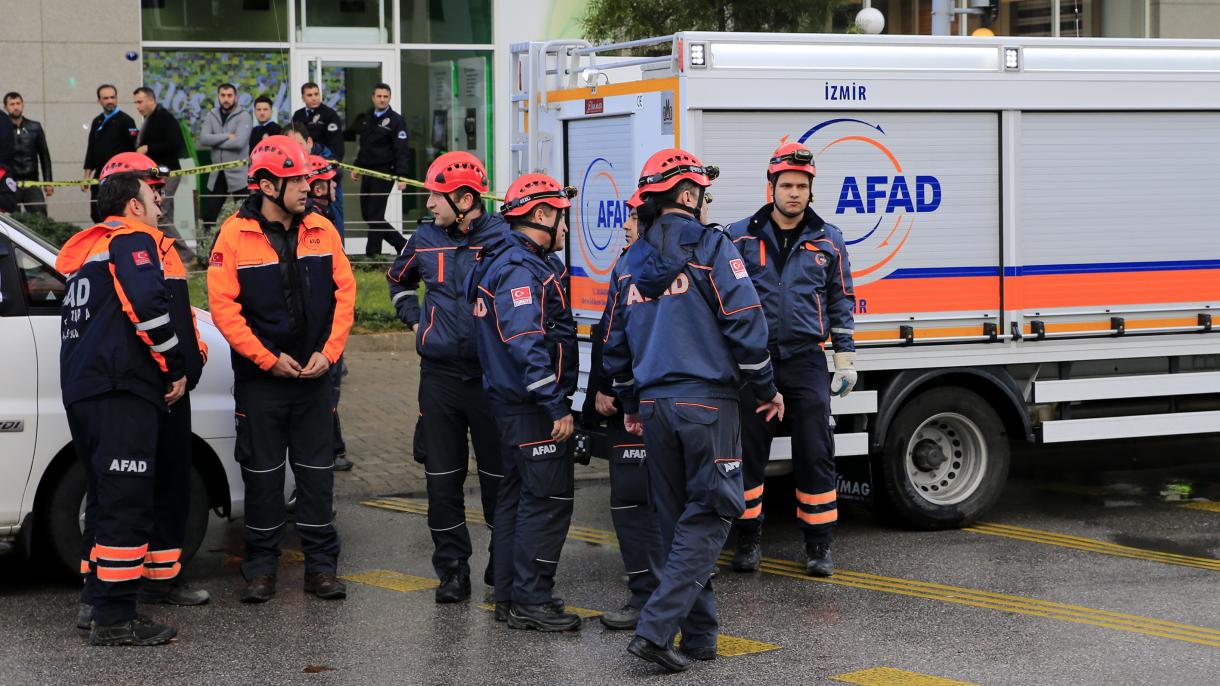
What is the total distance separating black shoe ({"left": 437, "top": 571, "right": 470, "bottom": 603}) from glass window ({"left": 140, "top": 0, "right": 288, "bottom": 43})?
1361cm

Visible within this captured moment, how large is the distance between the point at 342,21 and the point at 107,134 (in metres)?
4.42

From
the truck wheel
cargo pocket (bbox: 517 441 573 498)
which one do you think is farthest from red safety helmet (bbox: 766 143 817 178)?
cargo pocket (bbox: 517 441 573 498)

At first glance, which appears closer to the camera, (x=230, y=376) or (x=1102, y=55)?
(x=230, y=376)

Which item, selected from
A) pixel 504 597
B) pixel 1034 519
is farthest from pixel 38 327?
pixel 1034 519

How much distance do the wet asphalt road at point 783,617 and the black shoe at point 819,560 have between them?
0.41ft

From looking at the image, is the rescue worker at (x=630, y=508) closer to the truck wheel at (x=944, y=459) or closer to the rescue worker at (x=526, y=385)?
the rescue worker at (x=526, y=385)

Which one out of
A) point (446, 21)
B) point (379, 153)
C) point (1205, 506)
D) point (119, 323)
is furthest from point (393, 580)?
point (446, 21)

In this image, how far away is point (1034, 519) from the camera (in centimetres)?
983

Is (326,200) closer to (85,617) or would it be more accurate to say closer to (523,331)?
(523,331)

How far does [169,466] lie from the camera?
7.55 metres

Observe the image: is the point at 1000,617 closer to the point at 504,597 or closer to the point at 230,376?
the point at 504,597

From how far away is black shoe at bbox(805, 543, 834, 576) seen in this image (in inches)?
328

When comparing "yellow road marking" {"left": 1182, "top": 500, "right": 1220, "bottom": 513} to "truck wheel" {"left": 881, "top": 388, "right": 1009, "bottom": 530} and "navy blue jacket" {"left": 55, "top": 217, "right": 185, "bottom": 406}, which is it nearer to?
"truck wheel" {"left": 881, "top": 388, "right": 1009, "bottom": 530}

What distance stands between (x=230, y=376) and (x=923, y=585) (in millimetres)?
3534
